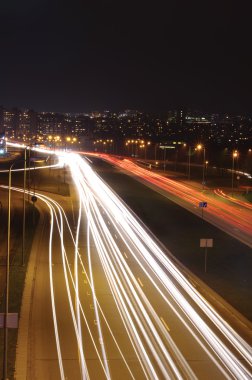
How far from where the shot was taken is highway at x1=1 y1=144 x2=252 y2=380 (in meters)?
16.8

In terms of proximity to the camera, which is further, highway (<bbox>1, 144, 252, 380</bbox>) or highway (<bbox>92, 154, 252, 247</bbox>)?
highway (<bbox>92, 154, 252, 247</bbox>)

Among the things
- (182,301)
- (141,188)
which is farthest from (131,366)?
(141,188)

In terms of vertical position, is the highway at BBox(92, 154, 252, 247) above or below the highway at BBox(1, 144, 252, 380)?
above

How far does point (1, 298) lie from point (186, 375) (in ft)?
34.7

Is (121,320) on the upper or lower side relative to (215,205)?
lower

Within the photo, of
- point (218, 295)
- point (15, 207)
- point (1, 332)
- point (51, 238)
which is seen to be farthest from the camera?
point (15, 207)

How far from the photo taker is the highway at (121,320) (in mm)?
16844

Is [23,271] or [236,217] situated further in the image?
[236,217]

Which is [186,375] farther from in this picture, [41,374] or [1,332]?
[1,332]

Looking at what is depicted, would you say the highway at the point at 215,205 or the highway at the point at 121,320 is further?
the highway at the point at 215,205

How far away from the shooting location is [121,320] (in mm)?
21688

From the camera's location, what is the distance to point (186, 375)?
53.0 ft

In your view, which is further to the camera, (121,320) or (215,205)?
(215,205)

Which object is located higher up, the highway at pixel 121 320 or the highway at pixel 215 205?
the highway at pixel 215 205
